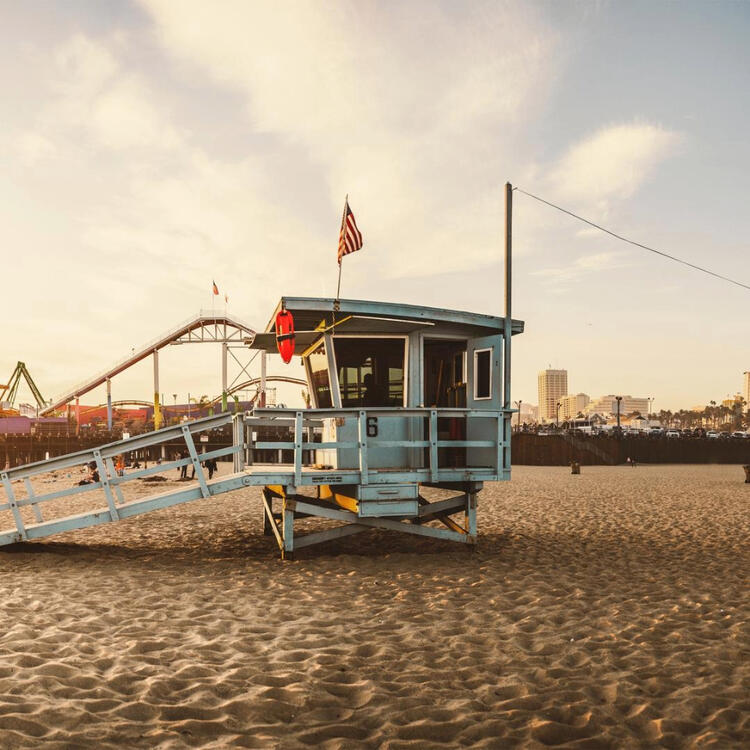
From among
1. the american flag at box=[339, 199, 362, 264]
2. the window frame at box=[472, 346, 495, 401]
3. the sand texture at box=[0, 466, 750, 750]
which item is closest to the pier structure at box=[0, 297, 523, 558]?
the window frame at box=[472, 346, 495, 401]

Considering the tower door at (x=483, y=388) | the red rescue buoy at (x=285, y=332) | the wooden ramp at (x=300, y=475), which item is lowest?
the wooden ramp at (x=300, y=475)

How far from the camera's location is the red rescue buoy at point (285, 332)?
9484 millimetres

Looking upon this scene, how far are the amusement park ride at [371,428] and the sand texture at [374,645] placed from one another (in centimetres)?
78

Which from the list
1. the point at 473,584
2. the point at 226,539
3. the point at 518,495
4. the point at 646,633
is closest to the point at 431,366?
the point at 473,584

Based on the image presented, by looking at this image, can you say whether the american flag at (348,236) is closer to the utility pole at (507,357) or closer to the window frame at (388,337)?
the window frame at (388,337)

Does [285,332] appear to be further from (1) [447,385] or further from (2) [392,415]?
(1) [447,385]

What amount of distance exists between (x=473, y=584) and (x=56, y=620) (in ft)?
16.0

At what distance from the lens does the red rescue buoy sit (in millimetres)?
9484

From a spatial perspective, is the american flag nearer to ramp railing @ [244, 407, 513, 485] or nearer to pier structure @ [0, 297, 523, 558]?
pier structure @ [0, 297, 523, 558]

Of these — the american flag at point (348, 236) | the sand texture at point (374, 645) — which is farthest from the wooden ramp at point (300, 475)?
the american flag at point (348, 236)

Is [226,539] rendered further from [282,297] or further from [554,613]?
[554,613]

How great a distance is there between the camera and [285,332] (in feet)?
31.2

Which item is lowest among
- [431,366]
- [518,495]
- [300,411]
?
[518,495]

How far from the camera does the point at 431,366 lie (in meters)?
11.0
